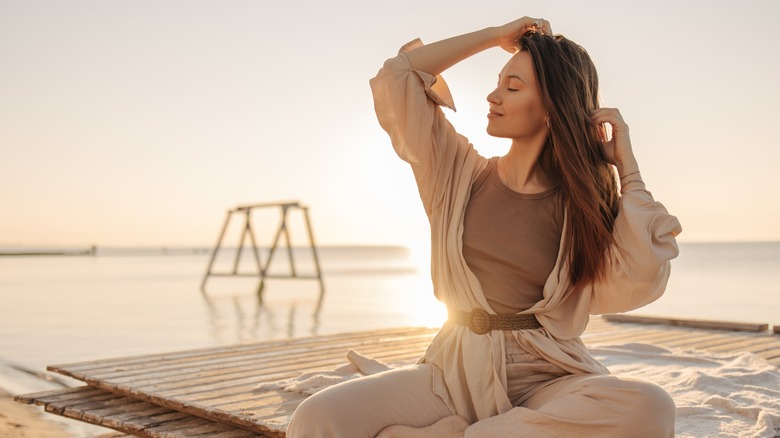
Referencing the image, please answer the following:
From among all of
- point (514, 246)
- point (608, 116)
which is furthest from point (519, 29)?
point (514, 246)

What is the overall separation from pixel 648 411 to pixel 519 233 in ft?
1.69

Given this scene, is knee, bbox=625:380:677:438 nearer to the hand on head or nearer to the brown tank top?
the brown tank top

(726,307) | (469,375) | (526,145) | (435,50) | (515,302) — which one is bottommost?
(726,307)

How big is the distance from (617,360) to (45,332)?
21.0ft

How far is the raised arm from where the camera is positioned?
2.00 meters

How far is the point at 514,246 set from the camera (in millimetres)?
1941

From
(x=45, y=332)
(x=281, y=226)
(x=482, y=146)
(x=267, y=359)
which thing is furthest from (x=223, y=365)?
(x=281, y=226)

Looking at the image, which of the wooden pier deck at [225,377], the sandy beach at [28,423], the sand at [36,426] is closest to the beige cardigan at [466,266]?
the wooden pier deck at [225,377]

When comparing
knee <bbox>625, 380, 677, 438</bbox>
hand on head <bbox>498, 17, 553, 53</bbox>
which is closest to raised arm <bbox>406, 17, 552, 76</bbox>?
hand on head <bbox>498, 17, 553, 53</bbox>

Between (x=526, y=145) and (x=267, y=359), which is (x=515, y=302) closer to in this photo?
(x=526, y=145)

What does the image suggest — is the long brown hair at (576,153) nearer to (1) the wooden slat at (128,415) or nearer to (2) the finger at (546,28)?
(2) the finger at (546,28)

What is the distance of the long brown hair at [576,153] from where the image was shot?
190 cm

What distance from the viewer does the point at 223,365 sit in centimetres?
399

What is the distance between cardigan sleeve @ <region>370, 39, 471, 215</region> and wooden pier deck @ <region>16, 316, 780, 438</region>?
3.72ft
